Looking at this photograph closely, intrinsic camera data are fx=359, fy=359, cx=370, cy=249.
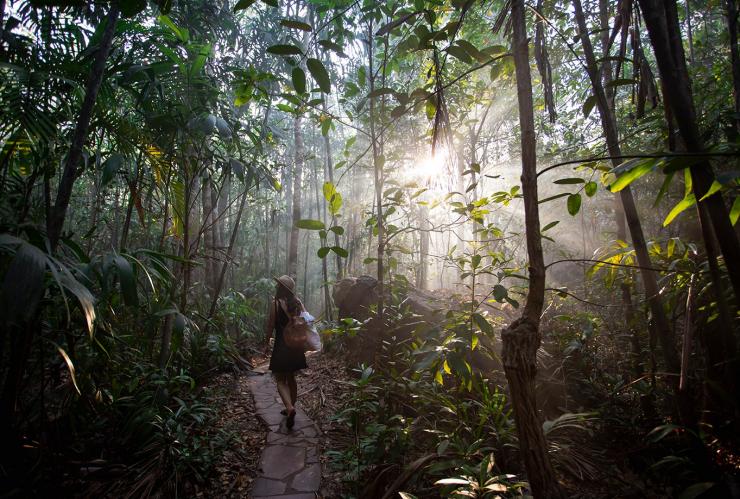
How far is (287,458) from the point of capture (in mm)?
3023

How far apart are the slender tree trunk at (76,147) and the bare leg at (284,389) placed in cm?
238

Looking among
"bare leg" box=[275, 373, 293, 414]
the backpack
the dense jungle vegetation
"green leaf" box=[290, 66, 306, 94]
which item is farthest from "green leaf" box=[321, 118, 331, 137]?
"bare leg" box=[275, 373, 293, 414]

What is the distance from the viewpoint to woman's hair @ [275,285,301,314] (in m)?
3.79

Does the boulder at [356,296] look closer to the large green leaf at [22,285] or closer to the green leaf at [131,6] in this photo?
the large green leaf at [22,285]

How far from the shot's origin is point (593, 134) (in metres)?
7.47

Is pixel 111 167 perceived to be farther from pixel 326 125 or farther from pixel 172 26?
pixel 326 125

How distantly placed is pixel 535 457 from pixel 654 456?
2174 millimetres

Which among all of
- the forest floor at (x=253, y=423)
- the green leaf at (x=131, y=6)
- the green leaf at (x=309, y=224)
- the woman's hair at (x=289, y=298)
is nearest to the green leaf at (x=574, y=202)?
the green leaf at (x=309, y=224)

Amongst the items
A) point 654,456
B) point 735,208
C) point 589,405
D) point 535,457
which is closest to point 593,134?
point 589,405

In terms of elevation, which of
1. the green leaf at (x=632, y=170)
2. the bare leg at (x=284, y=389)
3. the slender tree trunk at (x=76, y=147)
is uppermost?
the slender tree trunk at (x=76, y=147)

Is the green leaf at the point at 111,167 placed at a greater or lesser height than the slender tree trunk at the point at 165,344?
greater

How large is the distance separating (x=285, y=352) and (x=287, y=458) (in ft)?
3.27

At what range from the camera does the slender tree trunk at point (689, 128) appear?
1.08 meters

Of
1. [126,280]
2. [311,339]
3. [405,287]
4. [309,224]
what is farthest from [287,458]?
[309,224]
